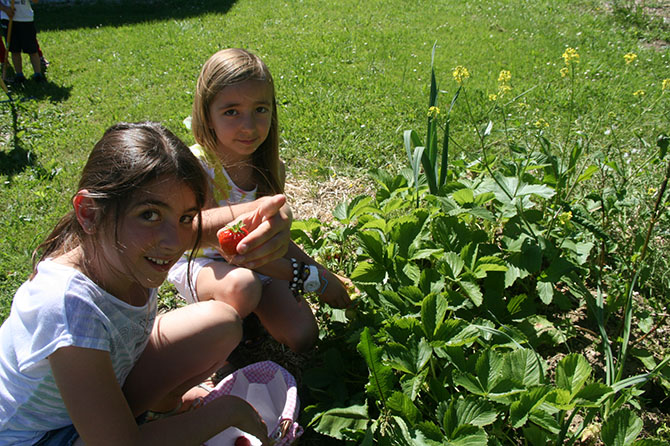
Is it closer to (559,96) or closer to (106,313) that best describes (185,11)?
(559,96)

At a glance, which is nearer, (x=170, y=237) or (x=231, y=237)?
(x=170, y=237)

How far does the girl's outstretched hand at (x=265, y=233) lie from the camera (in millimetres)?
1605

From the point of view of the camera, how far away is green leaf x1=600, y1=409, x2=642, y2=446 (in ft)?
4.06

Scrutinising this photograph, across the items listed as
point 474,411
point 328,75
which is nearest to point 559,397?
point 474,411

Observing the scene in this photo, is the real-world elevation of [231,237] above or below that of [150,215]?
below

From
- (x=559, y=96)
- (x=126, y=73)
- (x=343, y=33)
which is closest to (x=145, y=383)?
(x=559, y=96)

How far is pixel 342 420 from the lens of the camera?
145cm

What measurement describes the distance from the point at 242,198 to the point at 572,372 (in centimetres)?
132

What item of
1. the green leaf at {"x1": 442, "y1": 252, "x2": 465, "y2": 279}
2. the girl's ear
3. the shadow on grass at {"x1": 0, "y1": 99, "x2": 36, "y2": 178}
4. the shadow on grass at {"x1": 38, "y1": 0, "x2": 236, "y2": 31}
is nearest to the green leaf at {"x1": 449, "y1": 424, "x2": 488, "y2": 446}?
the green leaf at {"x1": 442, "y1": 252, "x2": 465, "y2": 279}

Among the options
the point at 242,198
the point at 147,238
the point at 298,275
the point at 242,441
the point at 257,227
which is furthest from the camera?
the point at 242,198

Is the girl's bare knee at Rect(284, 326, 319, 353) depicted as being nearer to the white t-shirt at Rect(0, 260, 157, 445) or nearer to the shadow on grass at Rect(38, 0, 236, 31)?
the white t-shirt at Rect(0, 260, 157, 445)

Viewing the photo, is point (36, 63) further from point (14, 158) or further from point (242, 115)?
point (242, 115)

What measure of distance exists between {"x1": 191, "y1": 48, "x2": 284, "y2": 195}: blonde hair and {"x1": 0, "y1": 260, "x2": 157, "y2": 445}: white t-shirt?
0.86m

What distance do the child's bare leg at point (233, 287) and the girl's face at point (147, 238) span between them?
0.45m
